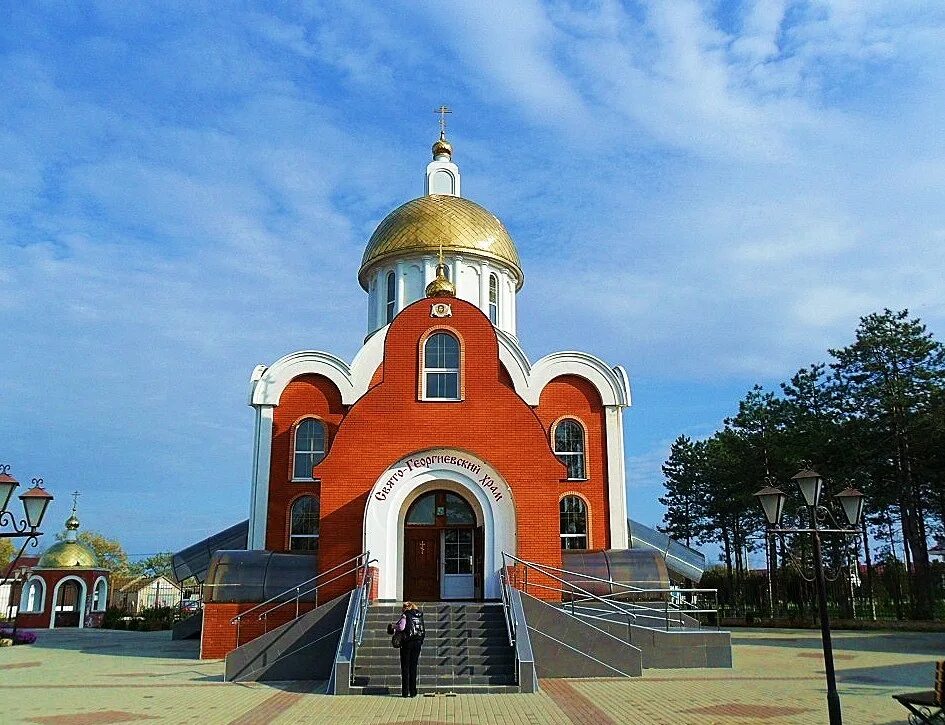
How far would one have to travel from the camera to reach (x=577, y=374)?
74.3 ft

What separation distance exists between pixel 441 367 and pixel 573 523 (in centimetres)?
598

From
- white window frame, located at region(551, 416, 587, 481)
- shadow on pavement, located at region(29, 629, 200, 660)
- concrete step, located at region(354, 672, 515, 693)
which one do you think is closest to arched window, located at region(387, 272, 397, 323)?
white window frame, located at region(551, 416, 587, 481)

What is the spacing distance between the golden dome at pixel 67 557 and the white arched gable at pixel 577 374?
23727 mm

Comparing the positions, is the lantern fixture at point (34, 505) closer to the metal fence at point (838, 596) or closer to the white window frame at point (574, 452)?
the white window frame at point (574, 452)

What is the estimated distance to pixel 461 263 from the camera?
2564 cm

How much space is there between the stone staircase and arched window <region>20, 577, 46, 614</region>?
86.5 feet

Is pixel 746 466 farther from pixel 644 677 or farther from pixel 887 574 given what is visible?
pixel 644 677

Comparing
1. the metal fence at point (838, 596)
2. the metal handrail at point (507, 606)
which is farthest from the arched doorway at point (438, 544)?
the metal fence at point (838, 596)

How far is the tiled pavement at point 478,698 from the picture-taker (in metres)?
10.4

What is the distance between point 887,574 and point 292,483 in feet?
76.1

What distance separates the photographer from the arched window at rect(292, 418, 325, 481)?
22.0 metres

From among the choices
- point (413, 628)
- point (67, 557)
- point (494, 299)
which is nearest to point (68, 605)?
point (67, 557)

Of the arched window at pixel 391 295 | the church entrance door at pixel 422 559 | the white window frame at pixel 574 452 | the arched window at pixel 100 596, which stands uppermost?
the arched window at pixel 391 295

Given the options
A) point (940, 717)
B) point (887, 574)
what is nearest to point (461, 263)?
point (940, 717)
